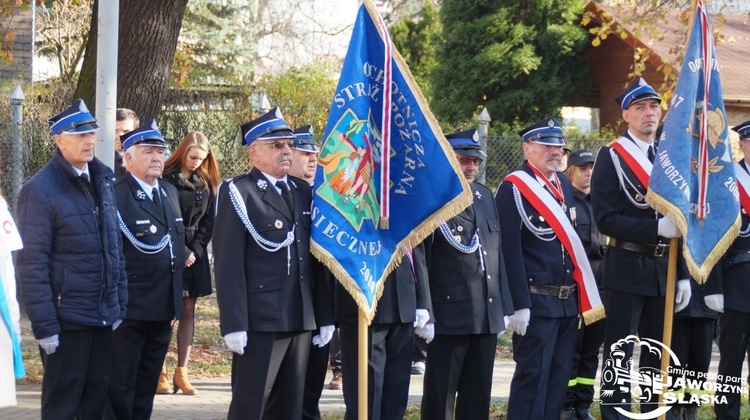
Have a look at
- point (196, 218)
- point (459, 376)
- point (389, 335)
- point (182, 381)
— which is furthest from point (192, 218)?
point (459, 376)

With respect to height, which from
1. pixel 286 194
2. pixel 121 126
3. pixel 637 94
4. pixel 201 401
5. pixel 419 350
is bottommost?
pixel 201 401

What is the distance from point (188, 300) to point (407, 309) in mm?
2655

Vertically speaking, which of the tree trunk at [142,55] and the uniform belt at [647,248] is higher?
the tree trunk at [142,55]

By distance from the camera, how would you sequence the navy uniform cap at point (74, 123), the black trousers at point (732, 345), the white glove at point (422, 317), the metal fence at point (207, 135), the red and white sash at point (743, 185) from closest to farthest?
the navy uniform cap at point (74, 123), the white glove at point (422, 317), the black trousers at point (732, 345), the red and white sash at point (743, 185), the metal fence at point (207, 135)

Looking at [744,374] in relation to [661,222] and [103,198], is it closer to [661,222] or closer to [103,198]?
[661,222]

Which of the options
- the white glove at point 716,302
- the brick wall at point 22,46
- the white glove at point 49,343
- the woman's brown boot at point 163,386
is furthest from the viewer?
the brick wall at point 22,46

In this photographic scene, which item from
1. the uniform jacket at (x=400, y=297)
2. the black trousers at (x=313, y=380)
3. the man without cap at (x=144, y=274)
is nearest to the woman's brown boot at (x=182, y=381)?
the man without cap at (x=144, y=274)

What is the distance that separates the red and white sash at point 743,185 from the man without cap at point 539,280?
1.39 m

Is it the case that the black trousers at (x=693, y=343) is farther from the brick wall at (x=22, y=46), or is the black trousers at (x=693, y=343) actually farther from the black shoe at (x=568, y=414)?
the brick wall at (x=22, y=46)

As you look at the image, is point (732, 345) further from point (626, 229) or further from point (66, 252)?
point (66, 252)

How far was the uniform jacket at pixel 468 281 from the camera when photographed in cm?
657

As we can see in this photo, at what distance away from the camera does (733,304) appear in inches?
290

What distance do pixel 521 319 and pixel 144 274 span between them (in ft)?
8.27

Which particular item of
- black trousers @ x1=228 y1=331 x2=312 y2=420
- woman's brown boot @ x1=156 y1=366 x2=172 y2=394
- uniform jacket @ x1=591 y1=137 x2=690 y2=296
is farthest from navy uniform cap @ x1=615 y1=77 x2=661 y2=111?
woman's brown boot @ x1=156 y1=366 x2=172 y2=394
